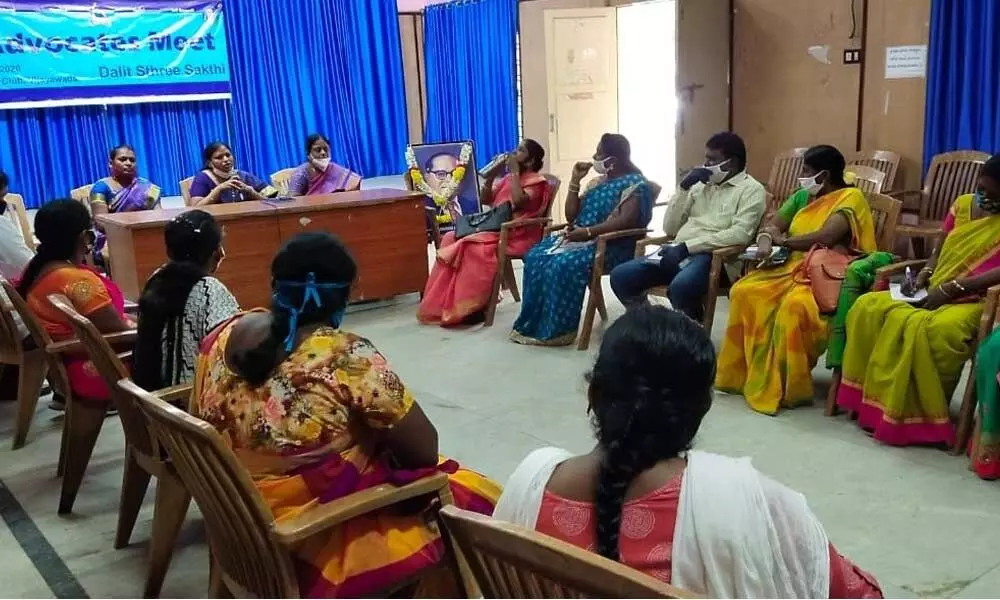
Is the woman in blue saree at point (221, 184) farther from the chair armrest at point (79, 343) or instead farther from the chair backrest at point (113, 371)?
the chair backrest at point (113, 371)

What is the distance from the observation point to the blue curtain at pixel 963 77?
4.61m

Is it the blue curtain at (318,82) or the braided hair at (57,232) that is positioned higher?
the blue curtain at (318,82)

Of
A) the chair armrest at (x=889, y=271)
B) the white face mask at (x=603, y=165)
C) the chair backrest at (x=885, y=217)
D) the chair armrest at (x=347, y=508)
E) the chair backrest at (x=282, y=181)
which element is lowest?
the chair armrest at (x=347, y=508)

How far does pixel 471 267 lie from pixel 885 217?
2.20 meters

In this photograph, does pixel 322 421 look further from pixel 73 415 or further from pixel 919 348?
pixel 919 348

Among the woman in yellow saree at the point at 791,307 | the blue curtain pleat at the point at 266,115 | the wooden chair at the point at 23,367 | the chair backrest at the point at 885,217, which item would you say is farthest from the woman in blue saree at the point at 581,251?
the blue curtain pleat at the point at 266,115

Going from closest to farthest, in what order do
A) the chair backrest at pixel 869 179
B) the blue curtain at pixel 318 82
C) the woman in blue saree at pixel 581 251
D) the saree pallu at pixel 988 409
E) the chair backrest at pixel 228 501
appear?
the chair backrest at pixel 228 501 < the saree pallu at pixel 988 409 < the woman in blue saree at pixel 581 251 < the chair backrest at pixel 869 179 < the blue curtain at pixel 318 82

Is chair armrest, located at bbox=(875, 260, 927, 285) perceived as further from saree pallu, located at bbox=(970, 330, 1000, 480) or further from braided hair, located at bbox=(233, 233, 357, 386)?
braided hair, located at bbox=(233, 233, 357, 386)

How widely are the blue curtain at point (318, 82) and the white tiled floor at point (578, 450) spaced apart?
428 centimetres

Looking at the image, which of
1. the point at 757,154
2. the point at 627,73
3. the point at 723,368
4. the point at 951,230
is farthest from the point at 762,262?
the point at 627,73

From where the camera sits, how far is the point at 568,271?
14.4 feet

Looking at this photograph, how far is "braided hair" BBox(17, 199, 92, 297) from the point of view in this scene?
9.75 ft

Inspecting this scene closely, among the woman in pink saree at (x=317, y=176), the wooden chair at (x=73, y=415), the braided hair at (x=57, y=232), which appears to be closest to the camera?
the wooden chair at (x=73, y=415)

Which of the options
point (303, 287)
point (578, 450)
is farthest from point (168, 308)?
point (578, 450)
